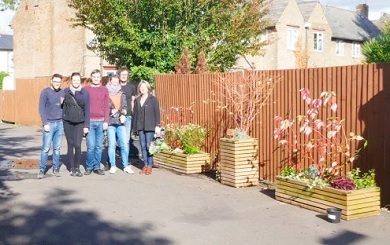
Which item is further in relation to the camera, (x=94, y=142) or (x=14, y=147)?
(x=14, y=147)

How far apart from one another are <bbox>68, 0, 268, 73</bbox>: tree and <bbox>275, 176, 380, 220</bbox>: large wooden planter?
30.3 ft

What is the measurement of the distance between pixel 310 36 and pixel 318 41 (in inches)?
50.4

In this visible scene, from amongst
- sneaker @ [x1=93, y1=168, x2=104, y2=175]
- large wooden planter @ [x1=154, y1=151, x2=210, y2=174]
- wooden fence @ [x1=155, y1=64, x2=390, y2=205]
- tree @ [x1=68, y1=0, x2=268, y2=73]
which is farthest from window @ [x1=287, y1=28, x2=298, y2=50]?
sneaker @ [x1=93, y1=168, x2=104, y2=175]

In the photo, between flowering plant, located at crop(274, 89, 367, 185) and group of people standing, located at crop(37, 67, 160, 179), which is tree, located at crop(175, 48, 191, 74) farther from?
flowering plant, located at crop(274, 89, 367, 185)

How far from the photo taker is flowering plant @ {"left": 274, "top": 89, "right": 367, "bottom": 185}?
26.8 ft

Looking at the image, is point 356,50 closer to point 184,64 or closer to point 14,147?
point 184,64

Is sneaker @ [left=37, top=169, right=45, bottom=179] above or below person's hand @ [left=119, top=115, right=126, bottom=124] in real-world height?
below

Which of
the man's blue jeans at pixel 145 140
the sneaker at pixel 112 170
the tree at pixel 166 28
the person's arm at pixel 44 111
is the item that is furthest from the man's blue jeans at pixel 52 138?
the tree at pixel 166 28

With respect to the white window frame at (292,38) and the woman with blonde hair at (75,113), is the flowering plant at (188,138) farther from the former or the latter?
the white window frame at (292,38)

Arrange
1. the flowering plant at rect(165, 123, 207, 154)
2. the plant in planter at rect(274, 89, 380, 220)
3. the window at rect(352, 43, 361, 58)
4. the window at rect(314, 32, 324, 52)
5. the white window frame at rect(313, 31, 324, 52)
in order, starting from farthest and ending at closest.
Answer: the window at rect(352, 43, 361, 58) < the window at rect(314, 32, 324, 52) < the white window frame at rect(313, 31, 324, 52) < the flowering plant at rect(165, 123, 207, 154) < the plant in planter at rect(274, 89, 380, 220)

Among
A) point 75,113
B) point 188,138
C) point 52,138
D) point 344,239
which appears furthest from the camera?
point 188,138

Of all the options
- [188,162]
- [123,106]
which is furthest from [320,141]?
[123,106]

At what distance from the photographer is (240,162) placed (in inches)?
387

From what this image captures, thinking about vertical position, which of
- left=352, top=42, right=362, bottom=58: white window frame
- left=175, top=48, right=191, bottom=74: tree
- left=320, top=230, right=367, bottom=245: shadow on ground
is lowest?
left=320, top=230, right=367, bottom=245: shadow on ground
